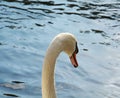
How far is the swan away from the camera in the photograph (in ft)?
14.8

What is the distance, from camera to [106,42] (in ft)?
35.7

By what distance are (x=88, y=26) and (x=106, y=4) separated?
2.71 m

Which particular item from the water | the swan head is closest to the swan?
the swan head

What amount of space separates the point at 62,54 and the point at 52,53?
5393 mm

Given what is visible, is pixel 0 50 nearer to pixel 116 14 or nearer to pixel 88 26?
pixel 88 26

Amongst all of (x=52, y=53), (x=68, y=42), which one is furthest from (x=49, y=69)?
(x=68, y=42)

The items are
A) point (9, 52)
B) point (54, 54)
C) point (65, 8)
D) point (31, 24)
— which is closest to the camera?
point (54, 54)

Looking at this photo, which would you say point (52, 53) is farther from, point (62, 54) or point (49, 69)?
point (62, 54)

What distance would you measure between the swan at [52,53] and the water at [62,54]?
294cm

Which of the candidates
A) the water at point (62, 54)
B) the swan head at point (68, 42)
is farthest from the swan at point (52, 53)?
the water at point (62, 54)

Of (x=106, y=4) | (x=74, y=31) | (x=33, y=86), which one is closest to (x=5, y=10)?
(x=74, y=31)

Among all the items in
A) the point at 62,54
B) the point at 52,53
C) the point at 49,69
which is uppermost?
the point at 52,53

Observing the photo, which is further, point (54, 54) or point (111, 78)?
point (111, 78)

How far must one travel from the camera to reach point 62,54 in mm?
9883
